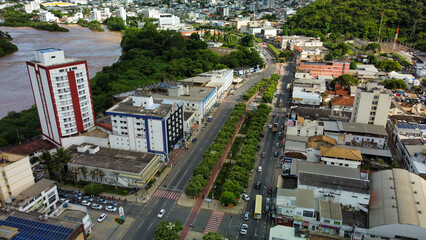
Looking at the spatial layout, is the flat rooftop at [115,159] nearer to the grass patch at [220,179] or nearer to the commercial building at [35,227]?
the grass patch at [220,179]

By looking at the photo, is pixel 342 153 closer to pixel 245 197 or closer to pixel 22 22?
pixel 245 197

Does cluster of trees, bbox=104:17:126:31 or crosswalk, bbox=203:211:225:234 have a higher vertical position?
cluster of trees, bbox=104:17:126:31

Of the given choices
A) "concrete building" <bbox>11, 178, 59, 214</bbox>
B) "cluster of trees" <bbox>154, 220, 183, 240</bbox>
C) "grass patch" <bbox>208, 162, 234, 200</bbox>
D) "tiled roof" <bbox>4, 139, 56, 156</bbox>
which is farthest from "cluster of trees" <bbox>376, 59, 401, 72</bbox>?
"concrete building" <bbox>11, 178, 59, 214</bbox>

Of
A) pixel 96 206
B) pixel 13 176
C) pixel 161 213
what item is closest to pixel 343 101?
pixel 161 213

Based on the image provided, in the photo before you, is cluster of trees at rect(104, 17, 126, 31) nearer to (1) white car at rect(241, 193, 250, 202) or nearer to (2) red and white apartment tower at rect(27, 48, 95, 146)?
(2) red and white apartment tower at rect(27, 48, 95, 146)

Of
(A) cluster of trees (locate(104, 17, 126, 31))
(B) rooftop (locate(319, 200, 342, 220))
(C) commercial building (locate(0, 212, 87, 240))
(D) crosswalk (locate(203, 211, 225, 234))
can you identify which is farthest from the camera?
(A) cluster of trees (locate(104, 17, 126, 31))

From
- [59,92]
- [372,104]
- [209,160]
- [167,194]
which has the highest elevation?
[59,92]
